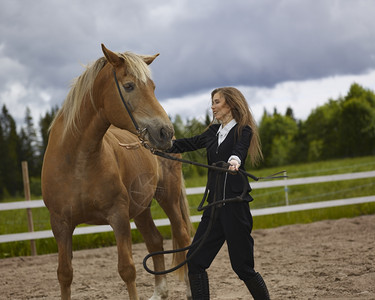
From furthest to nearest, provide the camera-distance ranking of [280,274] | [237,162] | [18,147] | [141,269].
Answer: [18,147] → [141,269] → [280,274] → [237,162]

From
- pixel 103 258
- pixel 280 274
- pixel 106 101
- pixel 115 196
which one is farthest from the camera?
pixel 103 258

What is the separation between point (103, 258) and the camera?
21.6ft

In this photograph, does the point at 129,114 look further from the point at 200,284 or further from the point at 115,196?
the point at 200,284

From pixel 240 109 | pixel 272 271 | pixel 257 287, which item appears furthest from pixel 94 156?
pixel 272 271

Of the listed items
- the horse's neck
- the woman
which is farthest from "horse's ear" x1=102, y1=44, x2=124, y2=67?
the woman

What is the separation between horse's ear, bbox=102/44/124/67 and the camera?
2734 mm

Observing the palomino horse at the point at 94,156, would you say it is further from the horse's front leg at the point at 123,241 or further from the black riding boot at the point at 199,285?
the black riding boot at the point at 199,285

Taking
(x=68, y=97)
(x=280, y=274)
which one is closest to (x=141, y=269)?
(x=280, y=274)

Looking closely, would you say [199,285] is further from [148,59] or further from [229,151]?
[148,59]

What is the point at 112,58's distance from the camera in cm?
279

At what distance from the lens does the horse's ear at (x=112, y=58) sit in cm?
273

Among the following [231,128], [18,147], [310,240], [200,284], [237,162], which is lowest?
[310,240]

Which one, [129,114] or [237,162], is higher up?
[129,114]

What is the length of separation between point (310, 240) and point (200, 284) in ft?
15.5
